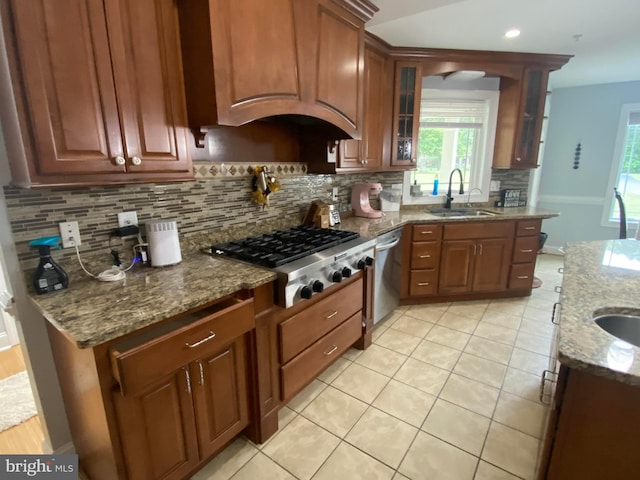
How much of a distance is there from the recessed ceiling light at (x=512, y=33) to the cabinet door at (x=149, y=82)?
2.54 meters

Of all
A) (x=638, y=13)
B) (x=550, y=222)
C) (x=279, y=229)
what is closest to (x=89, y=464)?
(x=279, y=229)

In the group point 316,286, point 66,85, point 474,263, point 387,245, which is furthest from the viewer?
point 474,263

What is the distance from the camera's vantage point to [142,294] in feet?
4.09

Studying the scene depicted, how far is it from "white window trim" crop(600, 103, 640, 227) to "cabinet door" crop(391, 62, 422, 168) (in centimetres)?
327

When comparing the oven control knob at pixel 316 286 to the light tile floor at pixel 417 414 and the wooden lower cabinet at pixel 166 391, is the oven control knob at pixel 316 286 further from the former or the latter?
→ the light tile floor at pixel 417 414

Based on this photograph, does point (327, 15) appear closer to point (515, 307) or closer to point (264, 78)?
point (264, 78)

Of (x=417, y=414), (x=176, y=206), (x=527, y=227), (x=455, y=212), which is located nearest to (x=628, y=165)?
(x=527, y=227)

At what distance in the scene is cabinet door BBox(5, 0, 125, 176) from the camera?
1014 millimetres

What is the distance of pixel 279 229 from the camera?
2.37 m

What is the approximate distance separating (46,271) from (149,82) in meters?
0.87

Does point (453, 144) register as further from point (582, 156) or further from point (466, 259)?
point (582, 156)

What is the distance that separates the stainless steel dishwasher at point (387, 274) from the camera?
8.29ft

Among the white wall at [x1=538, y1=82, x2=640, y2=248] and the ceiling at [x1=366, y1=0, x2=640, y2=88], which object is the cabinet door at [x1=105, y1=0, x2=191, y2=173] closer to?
the ceiling at [x1=366, y1=0, x2=640, y2=88]

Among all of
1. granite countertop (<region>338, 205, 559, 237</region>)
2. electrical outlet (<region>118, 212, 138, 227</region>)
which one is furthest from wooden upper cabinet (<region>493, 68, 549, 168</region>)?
electrical outlet (<region>118, 212, 138, 227</region>)
